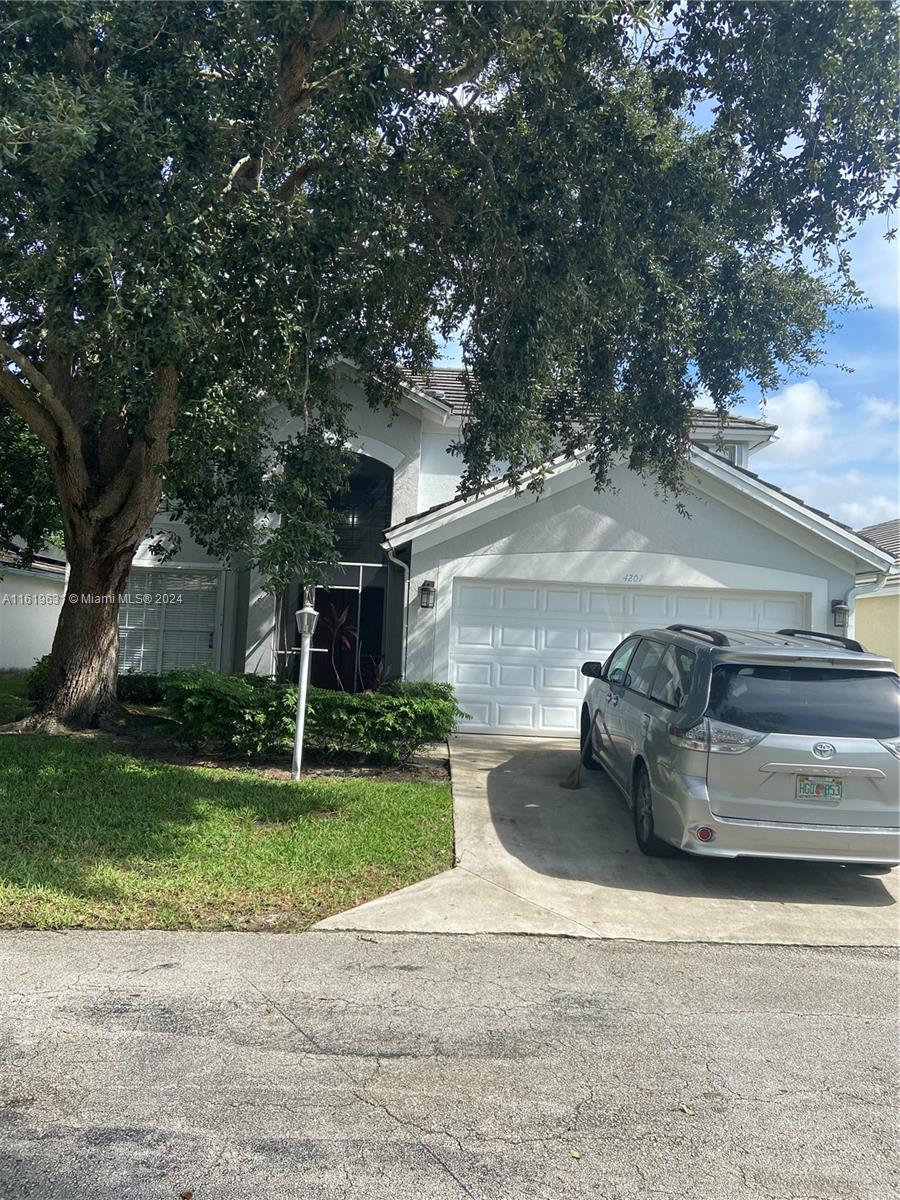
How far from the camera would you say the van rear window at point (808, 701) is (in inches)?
250

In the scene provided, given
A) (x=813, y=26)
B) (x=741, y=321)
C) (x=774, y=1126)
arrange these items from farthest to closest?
1. (x=741, y=321)
2. (x=813, y=26)
3. (x=774, y=1126)

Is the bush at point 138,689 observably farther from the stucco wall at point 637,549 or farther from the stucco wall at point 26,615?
the stucco wall at point 26,615

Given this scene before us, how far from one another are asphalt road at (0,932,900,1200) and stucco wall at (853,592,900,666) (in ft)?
49.6

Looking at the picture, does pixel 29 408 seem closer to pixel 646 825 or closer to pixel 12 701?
pixel 12 701

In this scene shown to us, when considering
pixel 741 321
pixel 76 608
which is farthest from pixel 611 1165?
pixel 76 608

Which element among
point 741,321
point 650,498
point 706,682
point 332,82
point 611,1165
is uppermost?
point 332,82

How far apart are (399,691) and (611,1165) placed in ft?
24.7

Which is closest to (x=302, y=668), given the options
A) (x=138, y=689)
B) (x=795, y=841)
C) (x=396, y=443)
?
(x=795, y=841)

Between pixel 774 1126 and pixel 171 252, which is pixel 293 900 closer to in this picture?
pixel 774 1126

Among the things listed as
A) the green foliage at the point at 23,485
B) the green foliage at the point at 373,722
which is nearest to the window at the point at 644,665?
the green foliage at the point at 373,722

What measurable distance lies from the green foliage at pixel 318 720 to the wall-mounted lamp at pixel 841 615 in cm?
618

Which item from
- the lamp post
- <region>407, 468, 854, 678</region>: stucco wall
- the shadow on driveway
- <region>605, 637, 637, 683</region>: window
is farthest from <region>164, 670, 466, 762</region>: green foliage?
<region>407, 468, 854, 678</region>: stucco wall

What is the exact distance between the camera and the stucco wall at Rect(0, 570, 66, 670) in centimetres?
2023

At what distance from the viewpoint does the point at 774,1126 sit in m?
3.57
